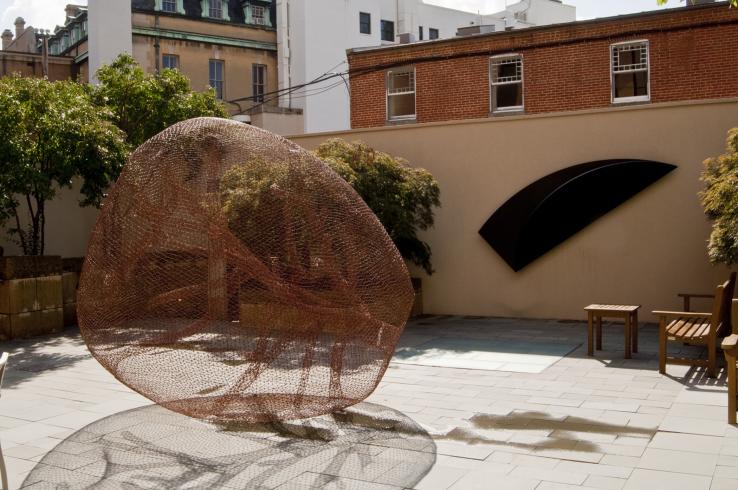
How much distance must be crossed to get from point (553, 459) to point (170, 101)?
1213cm

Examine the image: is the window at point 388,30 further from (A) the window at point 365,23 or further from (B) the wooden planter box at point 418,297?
(B) the wooden planter box at point 418,297

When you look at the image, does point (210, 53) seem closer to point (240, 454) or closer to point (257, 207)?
point (257, 207)

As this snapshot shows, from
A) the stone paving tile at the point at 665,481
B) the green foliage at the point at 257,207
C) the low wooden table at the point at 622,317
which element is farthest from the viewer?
the low wooden table at the point at 622,317

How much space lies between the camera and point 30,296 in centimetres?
1199

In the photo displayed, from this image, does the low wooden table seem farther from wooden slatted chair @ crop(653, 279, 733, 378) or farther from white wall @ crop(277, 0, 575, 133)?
white wall @ crop(277, 0, 575, 133)

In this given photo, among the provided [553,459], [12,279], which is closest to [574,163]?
[553,459]

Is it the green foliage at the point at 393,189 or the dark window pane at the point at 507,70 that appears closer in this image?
the green foliage at the point at 393,189

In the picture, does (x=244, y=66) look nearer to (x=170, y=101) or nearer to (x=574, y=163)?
(x=170, y=101)

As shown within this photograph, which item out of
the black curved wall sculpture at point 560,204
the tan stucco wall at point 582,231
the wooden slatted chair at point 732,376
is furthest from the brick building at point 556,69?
the wooden slatted chair at point 732,376

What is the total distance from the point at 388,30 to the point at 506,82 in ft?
61.9

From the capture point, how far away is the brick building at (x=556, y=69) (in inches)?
711

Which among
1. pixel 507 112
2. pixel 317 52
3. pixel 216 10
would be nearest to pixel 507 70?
pixel 507 112

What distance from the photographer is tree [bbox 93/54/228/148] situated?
603 inches

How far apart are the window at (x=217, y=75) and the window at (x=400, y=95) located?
1135cm
